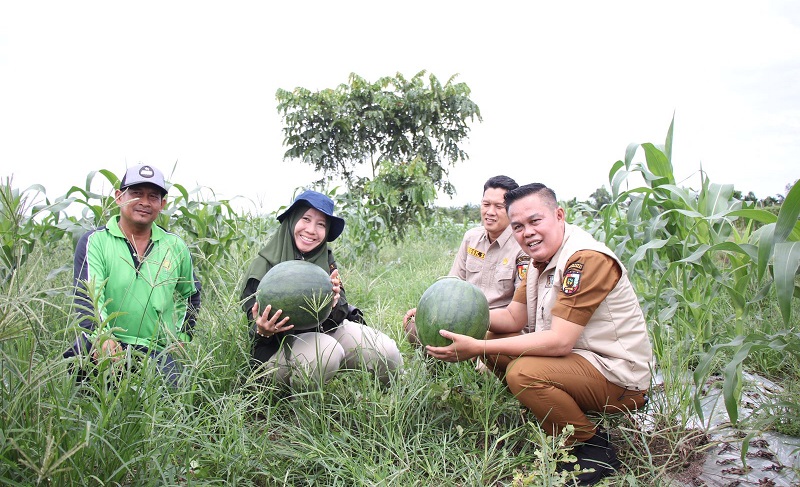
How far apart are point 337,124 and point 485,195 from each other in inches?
397

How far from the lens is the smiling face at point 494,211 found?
3832 mm

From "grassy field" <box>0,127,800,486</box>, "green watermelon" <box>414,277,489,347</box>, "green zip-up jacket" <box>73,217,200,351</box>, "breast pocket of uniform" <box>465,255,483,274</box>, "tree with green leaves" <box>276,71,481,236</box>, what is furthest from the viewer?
"tree with green leaves" <box>276,71,481,236</box>

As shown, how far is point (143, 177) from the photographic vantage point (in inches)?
123

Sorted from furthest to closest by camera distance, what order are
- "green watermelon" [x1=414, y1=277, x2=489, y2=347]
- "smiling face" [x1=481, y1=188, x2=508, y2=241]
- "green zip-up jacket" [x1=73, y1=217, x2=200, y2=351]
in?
1. "smiling face" [x1=481, y1=188, x2=508, y2=241]
2. "green zip-up jacket" [x1=73, y1=217, x2=200, y2=351]
3. "green watermelon" [x1=414, y1=277, x2=489, y2=347]

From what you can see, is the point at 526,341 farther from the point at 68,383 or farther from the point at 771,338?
the point at 68,383

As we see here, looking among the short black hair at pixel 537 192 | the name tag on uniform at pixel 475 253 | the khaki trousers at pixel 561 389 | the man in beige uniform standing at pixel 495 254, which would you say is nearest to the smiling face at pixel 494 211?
the man in beige uniform standing at pixel 495 254

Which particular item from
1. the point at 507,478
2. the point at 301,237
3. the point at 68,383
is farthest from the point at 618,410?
the point at 68,383

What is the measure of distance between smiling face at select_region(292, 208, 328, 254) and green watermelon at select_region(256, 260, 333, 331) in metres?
0.38

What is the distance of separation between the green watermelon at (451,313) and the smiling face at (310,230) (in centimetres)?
86

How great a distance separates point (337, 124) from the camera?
13.3 meters

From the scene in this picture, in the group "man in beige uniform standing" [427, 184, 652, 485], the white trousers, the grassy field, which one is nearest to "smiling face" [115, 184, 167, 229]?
the grassy field

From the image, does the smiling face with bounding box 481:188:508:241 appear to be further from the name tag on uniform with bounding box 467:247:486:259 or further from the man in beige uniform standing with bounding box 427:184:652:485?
the man in beige uniform standing with bounding box 427:184:652:485

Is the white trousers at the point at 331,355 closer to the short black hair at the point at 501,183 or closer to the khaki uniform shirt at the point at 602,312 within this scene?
the khaki uniform shirt at the point at 602,312

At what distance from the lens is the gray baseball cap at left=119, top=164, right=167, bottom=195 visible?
3.09 metres
